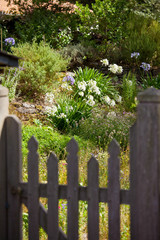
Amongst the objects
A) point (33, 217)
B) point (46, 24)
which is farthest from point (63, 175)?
point (46, 24)

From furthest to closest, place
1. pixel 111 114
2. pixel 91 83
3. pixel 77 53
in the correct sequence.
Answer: pixel 77 53 < pixel 91 83 < pixel 111 114

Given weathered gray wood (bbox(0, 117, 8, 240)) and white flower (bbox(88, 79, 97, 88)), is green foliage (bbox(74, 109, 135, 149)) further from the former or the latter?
weathered gray wood (bbox(0, 117, 8, 240))

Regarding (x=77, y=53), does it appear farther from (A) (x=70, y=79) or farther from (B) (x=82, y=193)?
(B) (x=82, y=193)

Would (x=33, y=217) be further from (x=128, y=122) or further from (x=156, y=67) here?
(x=156, y=67)

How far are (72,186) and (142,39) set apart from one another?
8776 mm

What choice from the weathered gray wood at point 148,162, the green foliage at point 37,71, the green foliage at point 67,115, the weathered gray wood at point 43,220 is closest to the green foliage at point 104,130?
the green foliage at point 67,115

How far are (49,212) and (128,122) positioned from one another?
436 centimetres

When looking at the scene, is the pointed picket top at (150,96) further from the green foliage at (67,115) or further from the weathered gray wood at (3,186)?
the green foliage at (67,115)

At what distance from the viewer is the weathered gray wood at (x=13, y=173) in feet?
7.75

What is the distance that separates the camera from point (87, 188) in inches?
92.0

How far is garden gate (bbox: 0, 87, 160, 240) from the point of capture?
86.9 inches

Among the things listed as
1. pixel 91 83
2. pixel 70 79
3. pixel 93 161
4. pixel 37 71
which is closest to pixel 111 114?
pixel 91 83

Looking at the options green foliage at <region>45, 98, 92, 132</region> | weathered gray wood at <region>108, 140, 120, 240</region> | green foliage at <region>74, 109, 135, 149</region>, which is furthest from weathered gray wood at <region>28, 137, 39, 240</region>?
green foliage at <region>45, 98, 92, 132</region>

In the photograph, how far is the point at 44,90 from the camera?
7785 mm
